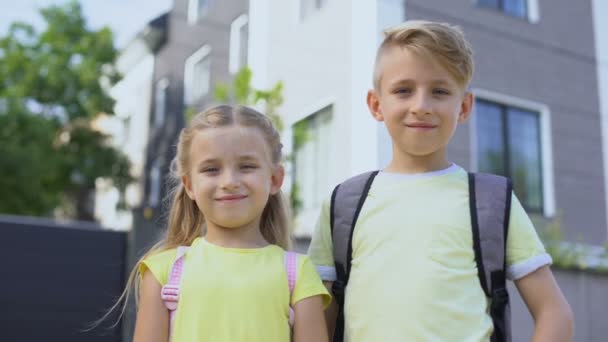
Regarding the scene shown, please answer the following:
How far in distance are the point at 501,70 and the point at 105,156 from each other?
426 inches

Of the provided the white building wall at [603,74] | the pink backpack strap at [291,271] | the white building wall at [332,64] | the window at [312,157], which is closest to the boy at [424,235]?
the pink backpack strap at [291,271]

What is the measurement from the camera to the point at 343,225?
1794mm

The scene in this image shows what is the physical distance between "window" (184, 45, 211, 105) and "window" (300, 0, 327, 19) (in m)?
2.21

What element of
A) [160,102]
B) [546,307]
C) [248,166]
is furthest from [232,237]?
[160,102]

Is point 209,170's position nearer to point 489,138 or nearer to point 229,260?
point 229,260

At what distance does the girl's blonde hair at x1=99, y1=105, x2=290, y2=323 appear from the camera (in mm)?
1844

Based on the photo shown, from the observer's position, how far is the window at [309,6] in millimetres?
3320

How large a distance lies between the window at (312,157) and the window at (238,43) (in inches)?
30.1

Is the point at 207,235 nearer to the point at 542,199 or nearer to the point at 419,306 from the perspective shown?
the point at 419,306

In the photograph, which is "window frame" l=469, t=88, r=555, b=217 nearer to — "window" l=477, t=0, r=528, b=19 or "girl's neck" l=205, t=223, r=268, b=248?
"window" l=477, t=0, r=528, b=19

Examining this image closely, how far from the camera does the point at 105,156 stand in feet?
44.8

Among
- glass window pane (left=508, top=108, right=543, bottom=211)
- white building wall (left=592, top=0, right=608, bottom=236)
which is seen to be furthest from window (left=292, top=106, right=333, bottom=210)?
white building wall (left=592, top=0, right=608, bottom=236)

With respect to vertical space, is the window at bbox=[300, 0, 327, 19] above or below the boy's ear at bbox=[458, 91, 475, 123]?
above

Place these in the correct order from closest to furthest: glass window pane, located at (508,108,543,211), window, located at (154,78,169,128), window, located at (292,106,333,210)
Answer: window, located at (292,106,333,210) < glass window pane, located at (508,108,543,211) < window, located at (154,78,169,128)
